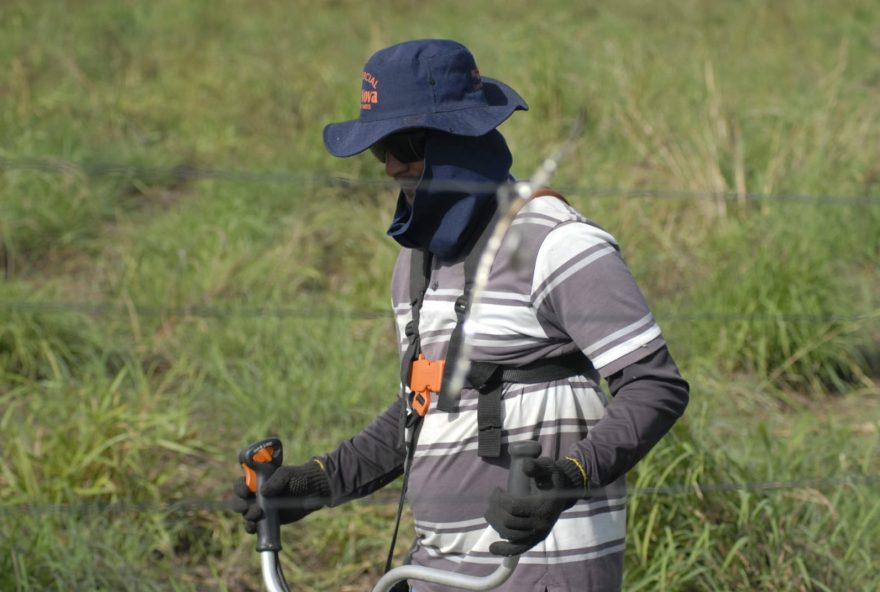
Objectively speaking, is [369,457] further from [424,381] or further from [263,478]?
[424,381]

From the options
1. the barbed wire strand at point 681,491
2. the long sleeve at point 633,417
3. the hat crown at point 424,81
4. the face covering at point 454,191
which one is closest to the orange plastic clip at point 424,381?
the face covering at point 454,191

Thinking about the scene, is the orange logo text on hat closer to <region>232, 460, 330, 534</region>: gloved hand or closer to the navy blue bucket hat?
the navy blue bucket hat

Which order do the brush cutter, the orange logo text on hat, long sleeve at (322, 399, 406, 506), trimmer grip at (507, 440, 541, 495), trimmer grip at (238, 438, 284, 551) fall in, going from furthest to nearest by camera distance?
long sleeve at (322, 399, 406, 506), trimmer grip at (238, 438, 284, 551), the orange logo text on hat, the brush cutter, trimmer grip at (507, 440, 541, 495)

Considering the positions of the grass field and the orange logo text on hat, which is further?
the grass field

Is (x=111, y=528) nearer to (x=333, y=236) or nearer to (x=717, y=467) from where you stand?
(x=717, y=467)

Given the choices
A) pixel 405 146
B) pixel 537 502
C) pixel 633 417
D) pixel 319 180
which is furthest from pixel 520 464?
pixel 319 180

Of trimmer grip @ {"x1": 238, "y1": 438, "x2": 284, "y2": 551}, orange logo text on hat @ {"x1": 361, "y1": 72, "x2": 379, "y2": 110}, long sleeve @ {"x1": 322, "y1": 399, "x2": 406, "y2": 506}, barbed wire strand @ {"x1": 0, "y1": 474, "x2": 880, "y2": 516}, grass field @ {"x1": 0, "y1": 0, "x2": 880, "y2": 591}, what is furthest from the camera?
grass field @ {"x1": 0, "y1": 0, "x2": 880, "y2": 591}

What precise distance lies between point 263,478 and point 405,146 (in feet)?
2.05

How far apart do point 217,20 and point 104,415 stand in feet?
18.5

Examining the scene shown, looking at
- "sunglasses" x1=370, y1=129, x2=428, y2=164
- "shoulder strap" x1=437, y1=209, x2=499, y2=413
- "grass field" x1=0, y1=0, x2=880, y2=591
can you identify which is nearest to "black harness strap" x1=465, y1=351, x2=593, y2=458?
"shoulder strap" x1=437, y1=209, x2=499, y2=413

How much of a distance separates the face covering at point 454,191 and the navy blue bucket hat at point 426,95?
0.04 metres

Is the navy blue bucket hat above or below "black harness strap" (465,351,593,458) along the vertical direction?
above

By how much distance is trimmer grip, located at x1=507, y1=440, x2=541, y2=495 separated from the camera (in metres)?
1.49

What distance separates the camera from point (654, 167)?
537 cm
